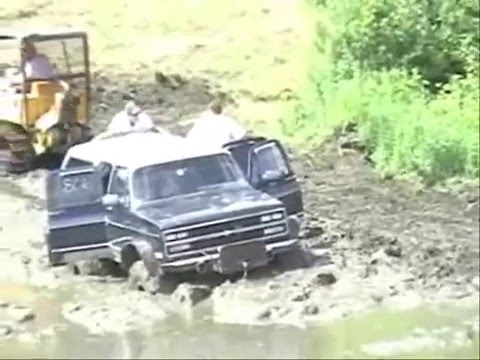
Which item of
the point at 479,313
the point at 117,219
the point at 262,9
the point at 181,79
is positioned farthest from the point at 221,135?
the point at 262,9

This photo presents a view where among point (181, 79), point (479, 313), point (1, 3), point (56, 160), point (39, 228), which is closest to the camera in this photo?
point (479, 313)

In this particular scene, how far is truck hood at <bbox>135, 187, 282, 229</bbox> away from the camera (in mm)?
14398

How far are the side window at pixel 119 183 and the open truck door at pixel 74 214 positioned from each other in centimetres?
15

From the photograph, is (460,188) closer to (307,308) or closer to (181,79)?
(307,308)

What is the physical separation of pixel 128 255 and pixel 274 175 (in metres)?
1.76

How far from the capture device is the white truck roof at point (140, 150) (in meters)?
15.2

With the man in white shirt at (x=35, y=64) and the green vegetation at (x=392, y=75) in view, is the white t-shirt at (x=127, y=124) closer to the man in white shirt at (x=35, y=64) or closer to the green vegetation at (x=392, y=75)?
the green vegetation at (x=392, y=75)

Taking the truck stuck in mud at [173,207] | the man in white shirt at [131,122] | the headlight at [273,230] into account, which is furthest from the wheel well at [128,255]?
the man in white shirt at [131,122]

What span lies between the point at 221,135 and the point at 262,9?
1350cm

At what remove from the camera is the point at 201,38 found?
29.3 meters

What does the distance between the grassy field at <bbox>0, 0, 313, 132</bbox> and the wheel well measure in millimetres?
10198

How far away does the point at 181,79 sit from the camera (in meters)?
27.6

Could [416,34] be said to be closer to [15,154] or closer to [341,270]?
[15,154]

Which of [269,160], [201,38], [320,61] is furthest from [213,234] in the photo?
[201,38]
